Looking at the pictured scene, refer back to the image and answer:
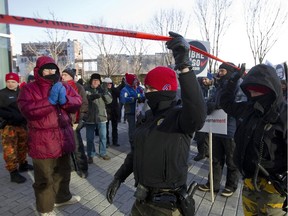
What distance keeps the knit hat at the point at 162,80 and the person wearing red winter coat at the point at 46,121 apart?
165cm

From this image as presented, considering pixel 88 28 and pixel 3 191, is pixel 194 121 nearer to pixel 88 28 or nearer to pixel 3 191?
pixel 88 28

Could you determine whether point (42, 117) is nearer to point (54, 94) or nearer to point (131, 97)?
point (54, 94)

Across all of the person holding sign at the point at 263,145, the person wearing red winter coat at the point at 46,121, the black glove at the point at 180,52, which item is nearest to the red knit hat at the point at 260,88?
the person holding sign at the point at 263,145

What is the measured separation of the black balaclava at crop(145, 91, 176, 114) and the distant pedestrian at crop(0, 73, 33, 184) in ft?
12.2

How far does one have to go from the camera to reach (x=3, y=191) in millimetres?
4461

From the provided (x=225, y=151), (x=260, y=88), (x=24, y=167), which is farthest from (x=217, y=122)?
(x=24, y=167)

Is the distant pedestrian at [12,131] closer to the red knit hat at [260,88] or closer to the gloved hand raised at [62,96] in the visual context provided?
the gloved hand raised at [62,96]

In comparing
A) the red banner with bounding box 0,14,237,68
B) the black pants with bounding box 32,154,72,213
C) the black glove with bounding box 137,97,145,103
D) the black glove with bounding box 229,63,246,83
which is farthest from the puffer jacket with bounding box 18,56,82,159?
the black glove with bounding box 137,97,145,103

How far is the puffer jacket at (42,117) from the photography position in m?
3.23

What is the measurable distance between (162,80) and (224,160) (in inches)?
112

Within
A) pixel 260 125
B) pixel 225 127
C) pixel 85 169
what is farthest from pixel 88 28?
pixel 85 169

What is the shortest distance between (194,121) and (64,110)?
2.26 m

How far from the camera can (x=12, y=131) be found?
4.85 meters

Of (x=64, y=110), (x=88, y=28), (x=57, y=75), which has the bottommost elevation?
(x=64, y=110)
